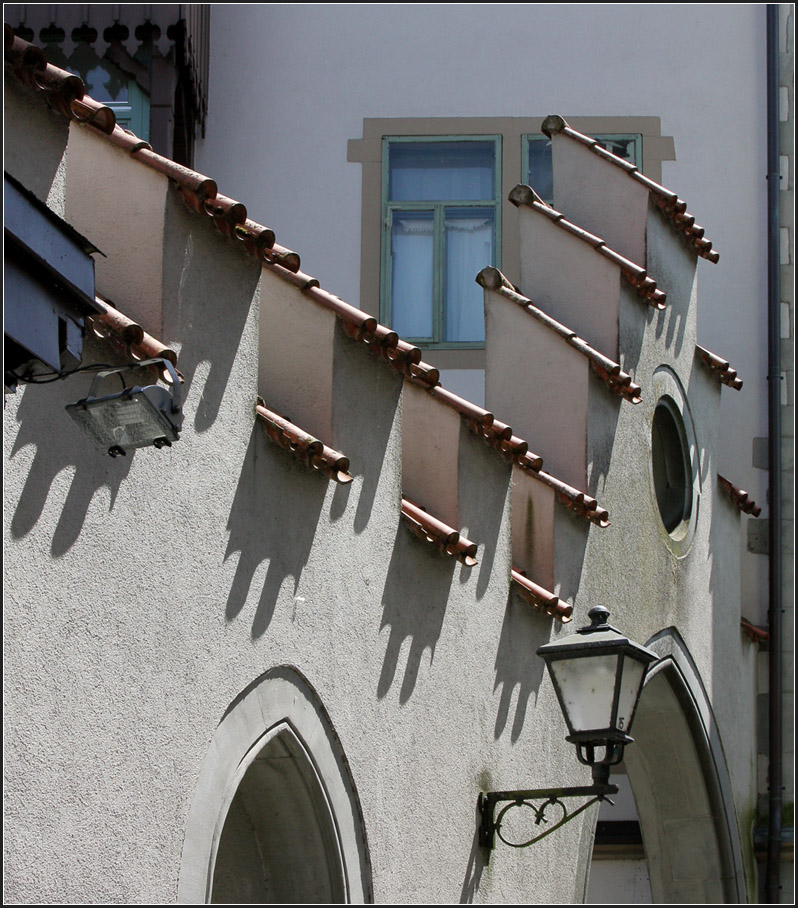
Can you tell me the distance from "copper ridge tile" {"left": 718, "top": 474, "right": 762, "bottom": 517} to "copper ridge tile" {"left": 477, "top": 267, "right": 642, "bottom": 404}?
8.49ft

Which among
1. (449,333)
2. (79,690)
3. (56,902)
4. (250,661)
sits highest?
(449,333)

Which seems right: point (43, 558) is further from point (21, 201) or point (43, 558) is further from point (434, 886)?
point (434, 886)

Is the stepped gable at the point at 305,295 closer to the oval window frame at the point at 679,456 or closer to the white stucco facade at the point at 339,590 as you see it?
the white stucco facade at the point at 339,590

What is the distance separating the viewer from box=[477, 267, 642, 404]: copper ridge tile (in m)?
9.29

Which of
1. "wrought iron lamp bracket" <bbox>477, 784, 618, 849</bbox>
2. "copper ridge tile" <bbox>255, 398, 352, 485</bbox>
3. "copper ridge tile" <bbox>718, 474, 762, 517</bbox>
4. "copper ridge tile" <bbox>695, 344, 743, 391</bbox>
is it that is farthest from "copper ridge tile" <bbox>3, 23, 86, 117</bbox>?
"copper ridge tile" <bbox>718, 474, 762, 517</bbox>

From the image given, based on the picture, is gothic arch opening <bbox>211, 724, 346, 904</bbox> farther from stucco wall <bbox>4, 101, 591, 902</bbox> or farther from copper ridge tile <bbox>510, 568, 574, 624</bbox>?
copper ridge tile <bbox>510, 568, 574, 624</bbox>

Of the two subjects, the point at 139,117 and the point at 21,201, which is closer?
the point at 21,201

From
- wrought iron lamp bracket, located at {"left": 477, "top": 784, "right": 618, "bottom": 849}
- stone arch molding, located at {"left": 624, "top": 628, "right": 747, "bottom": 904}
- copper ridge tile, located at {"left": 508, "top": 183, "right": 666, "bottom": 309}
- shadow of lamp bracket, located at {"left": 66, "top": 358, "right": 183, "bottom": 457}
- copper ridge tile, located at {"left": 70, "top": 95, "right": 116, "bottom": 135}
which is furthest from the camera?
stone arch molding, located at {"left": 624, "top": 628, "right": 747, "bottom": 904}

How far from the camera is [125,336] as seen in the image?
189 inches

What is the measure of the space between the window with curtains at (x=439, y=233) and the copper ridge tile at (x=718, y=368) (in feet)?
7.14

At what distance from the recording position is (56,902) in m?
4.46

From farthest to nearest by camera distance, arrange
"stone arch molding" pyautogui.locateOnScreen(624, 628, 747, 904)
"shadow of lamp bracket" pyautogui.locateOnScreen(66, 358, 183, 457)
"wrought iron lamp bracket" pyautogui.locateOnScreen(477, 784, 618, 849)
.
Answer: "stone arch molding" pyautogui.locateOnScreen(624, 628, 747, 904), "wrought iron lamp bracket" pyautogui.locateOnScreen(477, 784, 618, 849), "shadow of lamp bracket" pyautogui.locateOnScreen(66, 358, 183, 457)

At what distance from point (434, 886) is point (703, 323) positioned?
7.81m

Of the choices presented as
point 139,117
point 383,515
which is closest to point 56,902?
point 383,515
